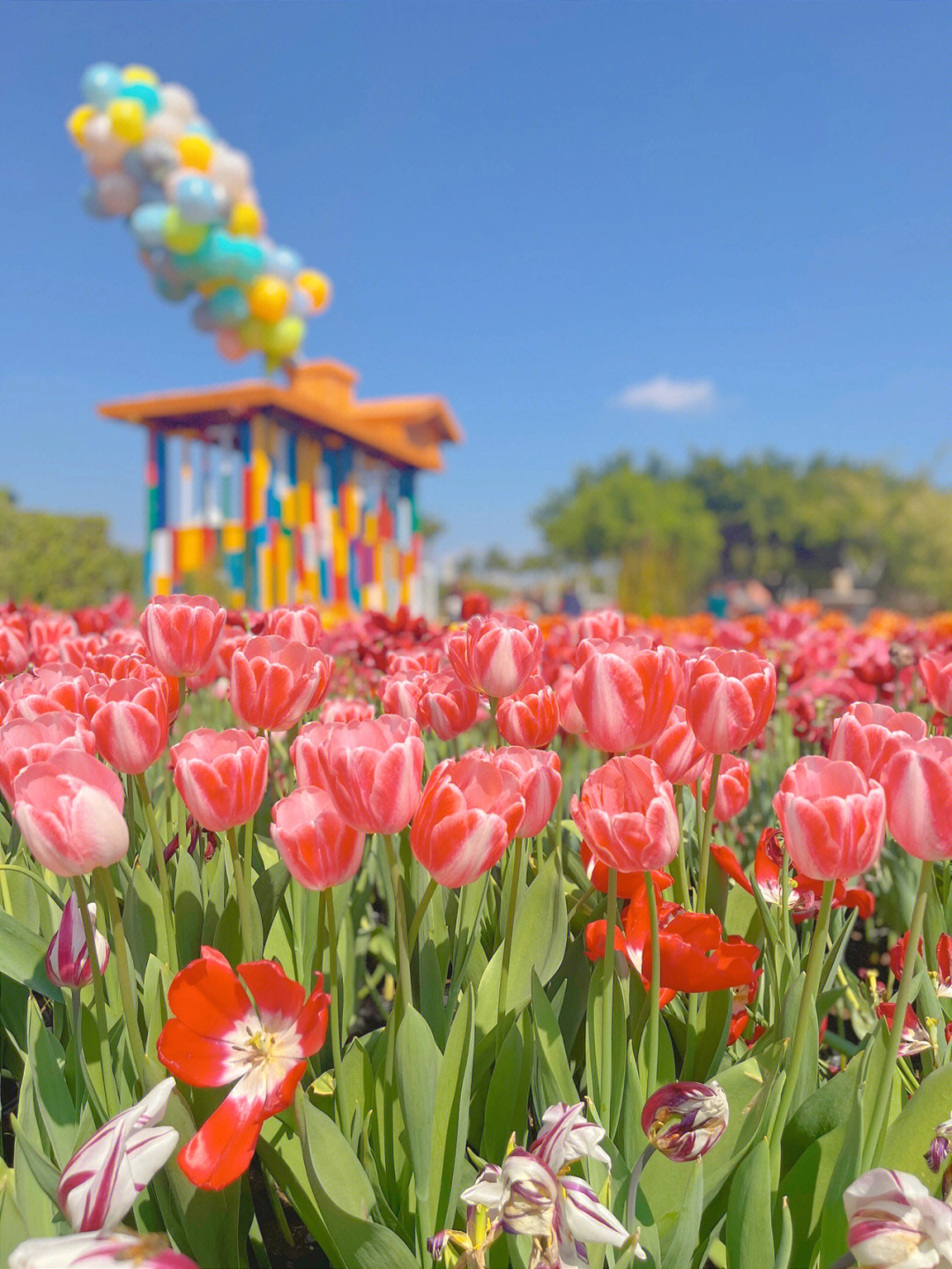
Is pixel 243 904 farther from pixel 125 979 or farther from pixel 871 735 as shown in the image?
pixel 871 735

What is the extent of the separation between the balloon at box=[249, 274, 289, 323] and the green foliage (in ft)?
14.5

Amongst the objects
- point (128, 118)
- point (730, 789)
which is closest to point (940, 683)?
point (730, 789)

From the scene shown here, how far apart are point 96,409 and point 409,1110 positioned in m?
12.0

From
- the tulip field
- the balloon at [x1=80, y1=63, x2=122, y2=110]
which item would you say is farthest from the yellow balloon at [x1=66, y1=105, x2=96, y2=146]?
the tulip field

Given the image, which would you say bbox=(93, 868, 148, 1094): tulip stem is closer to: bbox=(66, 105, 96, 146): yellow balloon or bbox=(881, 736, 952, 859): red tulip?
bbox=(881, 736, 952, 859): red tulip

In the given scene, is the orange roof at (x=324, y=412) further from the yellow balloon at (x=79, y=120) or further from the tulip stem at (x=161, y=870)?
Result: the tulip stem at (x=161, y=870)

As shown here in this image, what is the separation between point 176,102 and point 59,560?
A: 6828 mm

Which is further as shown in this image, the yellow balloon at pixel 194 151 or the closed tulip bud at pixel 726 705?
the yellow balloon at pixel 194 151

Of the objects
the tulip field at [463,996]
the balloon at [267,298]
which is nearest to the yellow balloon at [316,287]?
the balloon at [267,298]

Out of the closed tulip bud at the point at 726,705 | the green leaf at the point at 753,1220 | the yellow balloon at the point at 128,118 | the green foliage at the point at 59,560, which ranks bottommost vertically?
the green leaf at the point at 753,1220

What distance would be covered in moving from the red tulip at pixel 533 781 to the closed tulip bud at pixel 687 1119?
0.98 feet

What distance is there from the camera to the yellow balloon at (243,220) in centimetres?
1077

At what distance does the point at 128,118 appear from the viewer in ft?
32.4

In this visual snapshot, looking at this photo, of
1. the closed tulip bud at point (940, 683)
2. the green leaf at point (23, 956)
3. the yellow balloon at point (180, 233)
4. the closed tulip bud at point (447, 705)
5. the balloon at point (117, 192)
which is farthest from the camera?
the balloon at point (117, 192)
